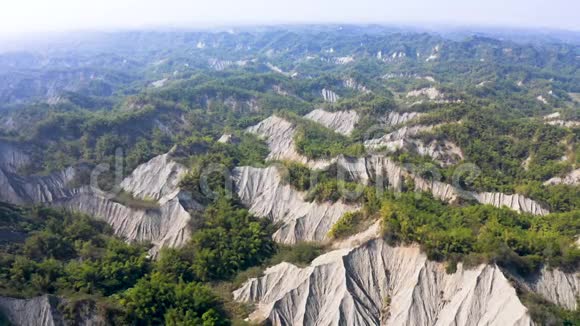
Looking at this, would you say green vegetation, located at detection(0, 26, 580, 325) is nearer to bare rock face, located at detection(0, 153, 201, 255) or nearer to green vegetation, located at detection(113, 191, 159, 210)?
green vegetation, located at detection(113, 191, 159, 210)

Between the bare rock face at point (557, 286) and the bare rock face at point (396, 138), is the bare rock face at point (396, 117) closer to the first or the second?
the bare rock face at point (396, 138)

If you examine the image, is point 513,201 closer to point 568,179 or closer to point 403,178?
point 568,179

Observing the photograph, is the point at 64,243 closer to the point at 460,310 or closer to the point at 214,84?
the point at 460,310

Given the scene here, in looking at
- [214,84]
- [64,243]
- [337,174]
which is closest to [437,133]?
[337,174]

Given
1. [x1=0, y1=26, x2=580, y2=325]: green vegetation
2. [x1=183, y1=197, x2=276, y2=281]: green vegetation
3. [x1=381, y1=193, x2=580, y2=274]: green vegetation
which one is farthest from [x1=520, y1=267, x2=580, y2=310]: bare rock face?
[x1=183, y1=197, x2=276, y2=281]: green vegetation

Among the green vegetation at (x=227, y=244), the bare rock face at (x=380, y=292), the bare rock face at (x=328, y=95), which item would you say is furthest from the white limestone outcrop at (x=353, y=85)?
the bare rock face at (x=380, y=292)

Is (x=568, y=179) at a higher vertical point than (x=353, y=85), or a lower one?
higher

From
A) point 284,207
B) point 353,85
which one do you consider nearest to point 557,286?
point 284,207
